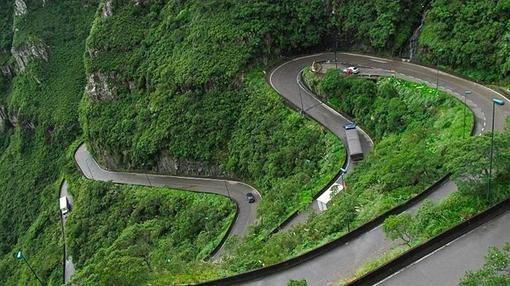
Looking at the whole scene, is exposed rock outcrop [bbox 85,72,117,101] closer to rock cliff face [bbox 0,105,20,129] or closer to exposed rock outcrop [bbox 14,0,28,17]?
rock cliff face [bbox 0,105,20,129]

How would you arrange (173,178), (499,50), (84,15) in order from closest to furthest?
(499,50), (173,178), (84,15)

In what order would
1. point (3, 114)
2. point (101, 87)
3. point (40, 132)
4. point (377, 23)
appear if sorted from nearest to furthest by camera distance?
point (377, 23), point (101, 87), point (40, 132), point (3, 114)

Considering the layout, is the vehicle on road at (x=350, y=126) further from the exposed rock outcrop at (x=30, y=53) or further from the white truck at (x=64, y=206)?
the exposed rock outcrop at (x=30, y=53)

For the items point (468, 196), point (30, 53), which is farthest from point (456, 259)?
point (30, 53)

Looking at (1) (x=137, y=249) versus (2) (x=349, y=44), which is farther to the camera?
(2) (x=349, y=44)

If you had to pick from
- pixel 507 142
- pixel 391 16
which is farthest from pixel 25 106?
pixel 507 142

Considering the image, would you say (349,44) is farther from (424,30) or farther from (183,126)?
(183,126)

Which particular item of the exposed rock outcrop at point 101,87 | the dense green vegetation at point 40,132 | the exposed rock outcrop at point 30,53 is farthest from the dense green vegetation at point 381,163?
the exposed rock outcrop at point 30,53

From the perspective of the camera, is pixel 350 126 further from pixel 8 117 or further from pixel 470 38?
pixel 8 117
